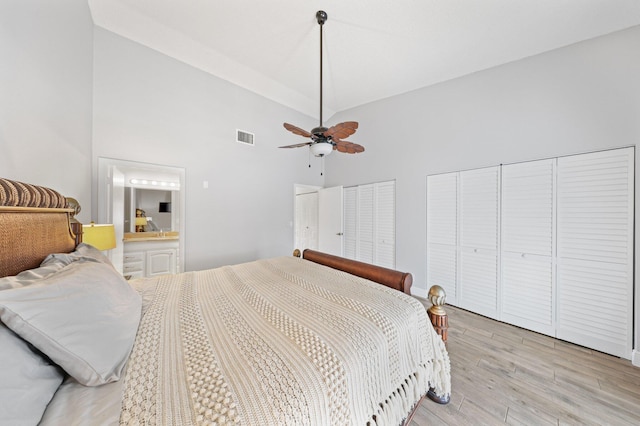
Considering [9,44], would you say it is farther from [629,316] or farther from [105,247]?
[629,316]

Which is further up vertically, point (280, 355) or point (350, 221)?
point (350, 221)

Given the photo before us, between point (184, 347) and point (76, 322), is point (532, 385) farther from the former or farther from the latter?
point (76, 322)

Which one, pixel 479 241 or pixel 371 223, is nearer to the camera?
pixel 479 241

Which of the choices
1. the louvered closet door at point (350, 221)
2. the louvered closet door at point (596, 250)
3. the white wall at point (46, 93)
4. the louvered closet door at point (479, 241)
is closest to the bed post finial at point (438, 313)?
the louvered closet door at point (479, 241)

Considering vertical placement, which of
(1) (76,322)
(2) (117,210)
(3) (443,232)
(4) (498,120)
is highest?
(4) (498,120)

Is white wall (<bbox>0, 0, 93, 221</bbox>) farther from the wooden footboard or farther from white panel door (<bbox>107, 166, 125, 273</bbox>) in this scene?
the wooden footboard

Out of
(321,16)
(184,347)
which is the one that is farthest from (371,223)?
(184,347)

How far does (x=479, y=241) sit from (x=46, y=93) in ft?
14.0

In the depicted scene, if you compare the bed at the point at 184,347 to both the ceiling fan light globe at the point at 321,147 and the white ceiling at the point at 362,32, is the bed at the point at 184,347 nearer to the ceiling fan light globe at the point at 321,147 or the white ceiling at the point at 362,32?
the ceiling fan light globe at the point at 321,147

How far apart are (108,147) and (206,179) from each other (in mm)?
1038

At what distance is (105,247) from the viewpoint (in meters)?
1.72

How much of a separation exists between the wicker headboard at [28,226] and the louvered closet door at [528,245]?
12.7 ft

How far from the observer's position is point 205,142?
10.1 feet

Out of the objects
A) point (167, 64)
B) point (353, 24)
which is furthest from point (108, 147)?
point (353, 24)
